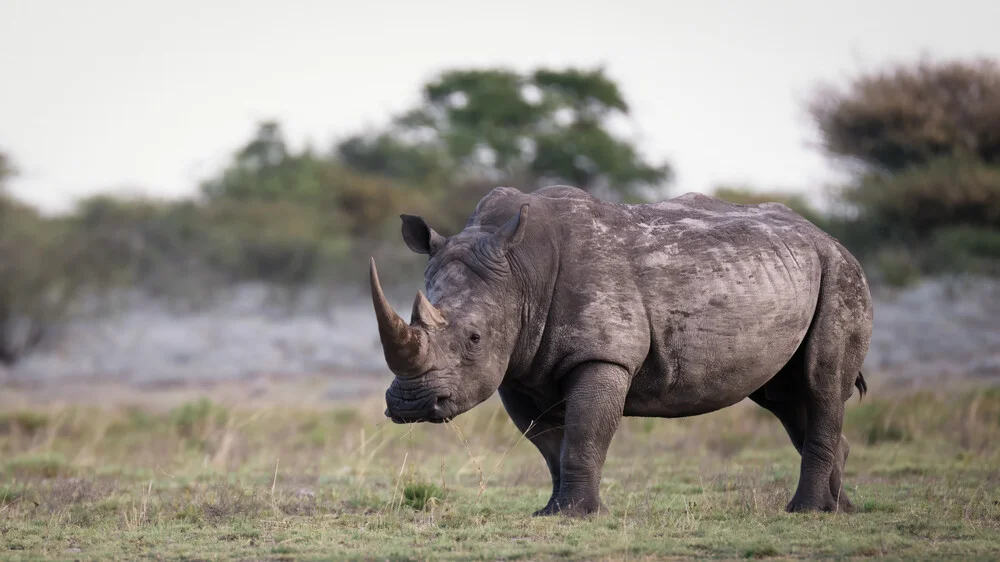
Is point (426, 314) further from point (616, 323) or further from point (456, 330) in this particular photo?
point (616, 323)

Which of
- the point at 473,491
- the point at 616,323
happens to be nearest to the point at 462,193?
the point at 473,491

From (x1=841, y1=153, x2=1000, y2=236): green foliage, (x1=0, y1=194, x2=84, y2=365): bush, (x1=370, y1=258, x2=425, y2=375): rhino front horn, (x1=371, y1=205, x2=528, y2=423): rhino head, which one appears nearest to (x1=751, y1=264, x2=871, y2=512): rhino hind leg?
(x1=371, y1=205, x2=528, y2=423): rhino head

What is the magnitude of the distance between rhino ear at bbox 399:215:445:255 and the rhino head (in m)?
0.10

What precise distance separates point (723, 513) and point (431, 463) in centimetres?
476

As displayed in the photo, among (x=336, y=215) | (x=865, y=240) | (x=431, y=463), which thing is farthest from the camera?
(x=336, y=215)

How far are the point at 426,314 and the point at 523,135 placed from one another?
27221mm

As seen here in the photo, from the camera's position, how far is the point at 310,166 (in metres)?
36.7

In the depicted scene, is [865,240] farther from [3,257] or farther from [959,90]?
[3,257]

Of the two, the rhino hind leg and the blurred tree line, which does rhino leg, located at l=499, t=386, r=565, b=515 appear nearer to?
the rhino hind leg

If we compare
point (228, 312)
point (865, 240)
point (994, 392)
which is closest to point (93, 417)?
point (228, 312)

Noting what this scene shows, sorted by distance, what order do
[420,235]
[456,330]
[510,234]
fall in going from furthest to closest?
[420,235], [510,234], [456,330]

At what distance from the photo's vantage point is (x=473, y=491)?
9.34 m

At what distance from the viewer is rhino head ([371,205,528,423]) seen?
7.02 metres

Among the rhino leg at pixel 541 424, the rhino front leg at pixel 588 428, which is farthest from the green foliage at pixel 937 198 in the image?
the rhino front leg at pixel 588 428
